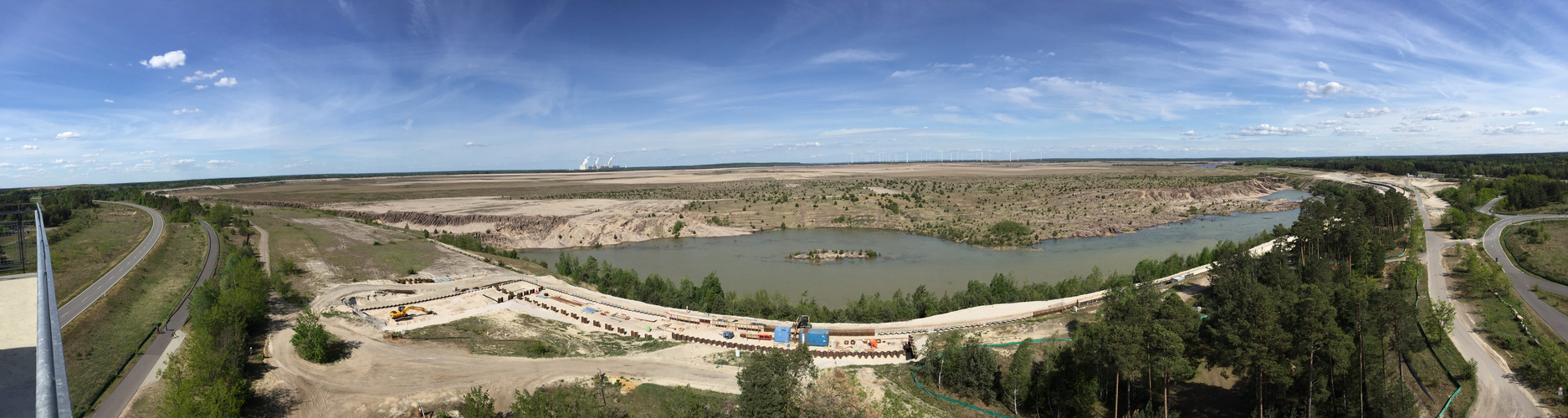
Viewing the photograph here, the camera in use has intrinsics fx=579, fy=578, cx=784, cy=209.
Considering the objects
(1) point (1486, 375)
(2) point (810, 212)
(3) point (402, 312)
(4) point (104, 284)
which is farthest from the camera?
(2) point (810, 212)

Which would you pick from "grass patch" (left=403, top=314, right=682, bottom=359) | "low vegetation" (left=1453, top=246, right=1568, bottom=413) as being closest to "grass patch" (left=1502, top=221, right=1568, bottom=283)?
"low vegetation" (left=1453, top=246, right=1568, bottom=413)

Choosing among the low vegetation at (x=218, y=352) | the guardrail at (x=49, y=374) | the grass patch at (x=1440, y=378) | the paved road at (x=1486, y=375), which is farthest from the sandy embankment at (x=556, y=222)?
the guardrail at (x=49, y=374)

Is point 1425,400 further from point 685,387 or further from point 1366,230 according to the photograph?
point 685,387

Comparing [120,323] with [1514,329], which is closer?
[1514,329]

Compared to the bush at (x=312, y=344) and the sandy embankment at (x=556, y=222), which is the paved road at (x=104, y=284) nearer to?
the bush at (x=312, y=344)

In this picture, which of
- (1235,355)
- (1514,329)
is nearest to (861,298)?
(1235,355)

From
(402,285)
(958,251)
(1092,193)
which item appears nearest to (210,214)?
(402,285)

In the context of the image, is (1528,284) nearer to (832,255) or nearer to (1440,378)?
(1440,378)
